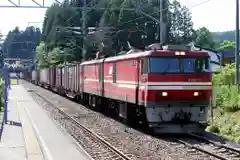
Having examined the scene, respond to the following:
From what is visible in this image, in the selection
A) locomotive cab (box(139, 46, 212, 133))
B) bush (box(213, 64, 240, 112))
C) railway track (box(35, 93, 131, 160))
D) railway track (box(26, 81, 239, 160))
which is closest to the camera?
railway track (box(26, 81, 239, 160))

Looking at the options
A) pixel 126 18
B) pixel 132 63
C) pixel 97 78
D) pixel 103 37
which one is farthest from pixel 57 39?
pixel 132 63

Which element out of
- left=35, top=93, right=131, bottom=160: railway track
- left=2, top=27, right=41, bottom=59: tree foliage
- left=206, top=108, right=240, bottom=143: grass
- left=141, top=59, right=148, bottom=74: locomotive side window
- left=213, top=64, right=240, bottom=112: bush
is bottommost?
left=35, top=93, right=131, bottom=160: railway track

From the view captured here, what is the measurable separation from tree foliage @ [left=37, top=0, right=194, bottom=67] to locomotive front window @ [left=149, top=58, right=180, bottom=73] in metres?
29.3

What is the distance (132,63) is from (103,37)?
30062 millimetres

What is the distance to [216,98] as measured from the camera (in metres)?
23.3

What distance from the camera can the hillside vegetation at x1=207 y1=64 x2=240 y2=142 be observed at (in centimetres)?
1735

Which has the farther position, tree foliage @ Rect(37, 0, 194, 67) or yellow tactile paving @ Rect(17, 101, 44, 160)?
tree foliage @ Rect(37, 0, 194, 67)

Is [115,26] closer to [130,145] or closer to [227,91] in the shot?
[227,91]

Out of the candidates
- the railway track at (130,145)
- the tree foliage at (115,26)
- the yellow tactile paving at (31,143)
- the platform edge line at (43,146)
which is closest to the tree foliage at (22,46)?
the tree foliage at (115,26)

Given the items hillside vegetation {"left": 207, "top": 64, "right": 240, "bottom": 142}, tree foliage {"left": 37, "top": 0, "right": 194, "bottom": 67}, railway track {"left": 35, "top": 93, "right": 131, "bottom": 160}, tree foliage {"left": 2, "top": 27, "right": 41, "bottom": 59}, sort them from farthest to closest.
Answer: tree foliage {"left": 2, "top": 27, "right": 41, "bottom": 59}
tree foliage {"left": 37, "top": 0, "right": 194, "bottom": 67}
hillside vegetation {"left": 207, "top": 64, "right": 240, "bottom": 142}
railway track {"left": 35, "top": 93, "right": 131, "bottom": 160}

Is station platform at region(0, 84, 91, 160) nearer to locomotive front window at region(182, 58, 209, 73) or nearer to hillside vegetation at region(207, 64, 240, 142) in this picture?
locomotive front window at region(182, 58, 209, 73)

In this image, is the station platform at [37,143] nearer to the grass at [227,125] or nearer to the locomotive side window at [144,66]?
the locomotive side window at [144,66]

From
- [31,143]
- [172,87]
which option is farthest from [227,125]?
[31,143]

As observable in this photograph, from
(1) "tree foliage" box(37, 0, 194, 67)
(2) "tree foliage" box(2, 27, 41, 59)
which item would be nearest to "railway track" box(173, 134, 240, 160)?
(1) "tree foliage" box(37, 0, 194, 67)
